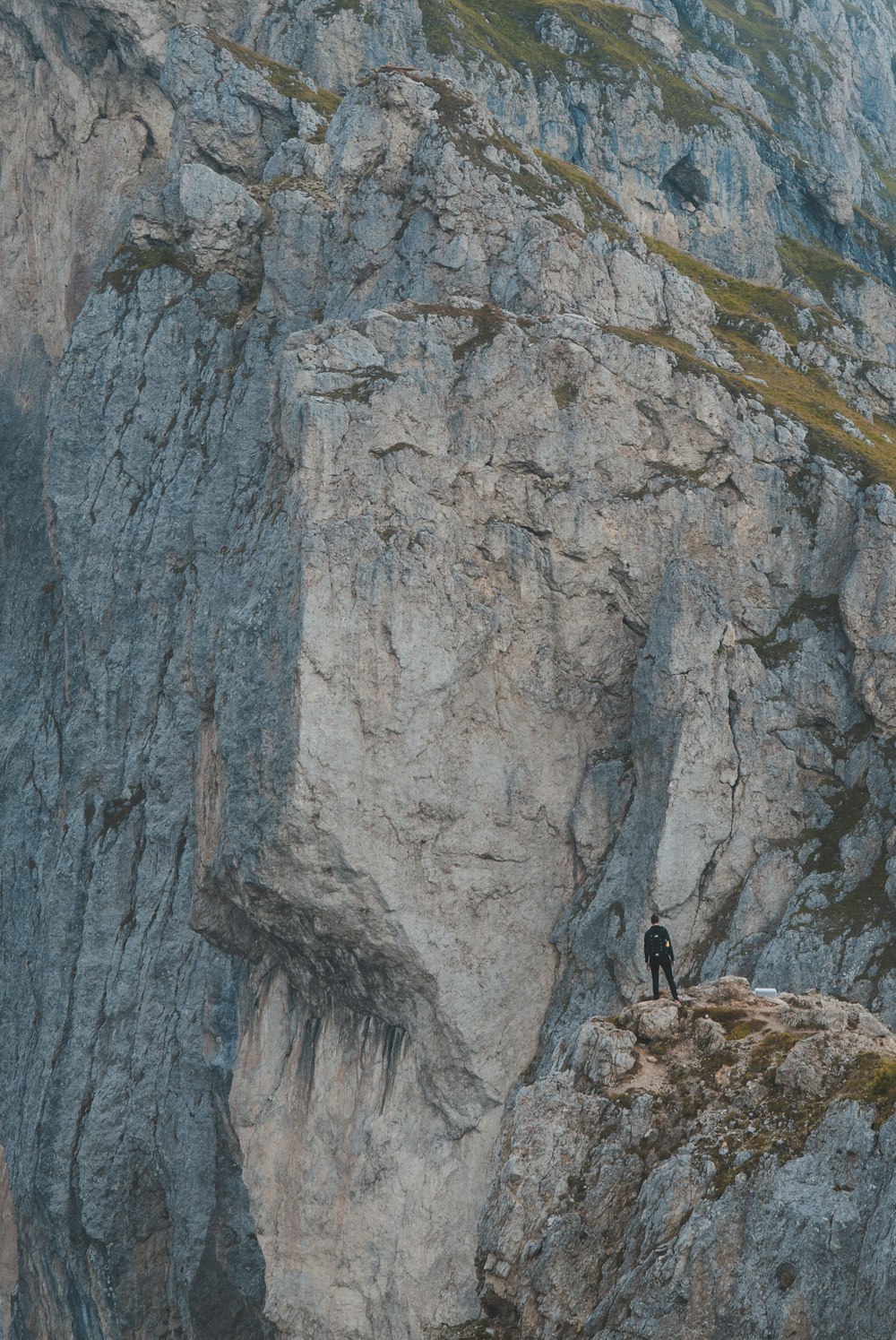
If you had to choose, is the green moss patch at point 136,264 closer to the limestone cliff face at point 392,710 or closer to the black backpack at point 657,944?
the limestone cliff face at point 392,710

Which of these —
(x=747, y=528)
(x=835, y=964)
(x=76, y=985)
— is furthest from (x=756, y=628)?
(x=76, y=985)

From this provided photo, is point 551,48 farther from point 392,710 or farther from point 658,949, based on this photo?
point 658,949

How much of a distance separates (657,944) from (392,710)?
1633cm

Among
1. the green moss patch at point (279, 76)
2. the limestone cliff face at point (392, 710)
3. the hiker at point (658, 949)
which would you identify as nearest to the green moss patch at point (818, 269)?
the limestone cliff face at point (392, 710)

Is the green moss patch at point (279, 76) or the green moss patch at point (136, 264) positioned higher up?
the green moss patch at point (279, 76)

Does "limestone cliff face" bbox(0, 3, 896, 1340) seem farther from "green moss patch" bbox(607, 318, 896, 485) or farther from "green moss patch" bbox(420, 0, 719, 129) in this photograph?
"green moss patch" bbox(420, 0, 719, 129)

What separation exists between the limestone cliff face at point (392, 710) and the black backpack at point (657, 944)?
10.8 metres

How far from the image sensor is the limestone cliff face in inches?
1655

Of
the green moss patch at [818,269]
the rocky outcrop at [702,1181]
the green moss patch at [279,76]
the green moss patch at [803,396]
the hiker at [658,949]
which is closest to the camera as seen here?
the rocky outcrop at [702,1181]

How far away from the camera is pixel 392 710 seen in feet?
139

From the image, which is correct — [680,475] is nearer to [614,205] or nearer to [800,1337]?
[614,205]

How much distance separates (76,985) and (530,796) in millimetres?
20447

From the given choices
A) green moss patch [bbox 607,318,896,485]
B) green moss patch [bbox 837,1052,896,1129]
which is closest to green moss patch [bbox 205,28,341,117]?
green moss patch [bbox 607,318,896,485]

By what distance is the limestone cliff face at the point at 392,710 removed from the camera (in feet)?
138
